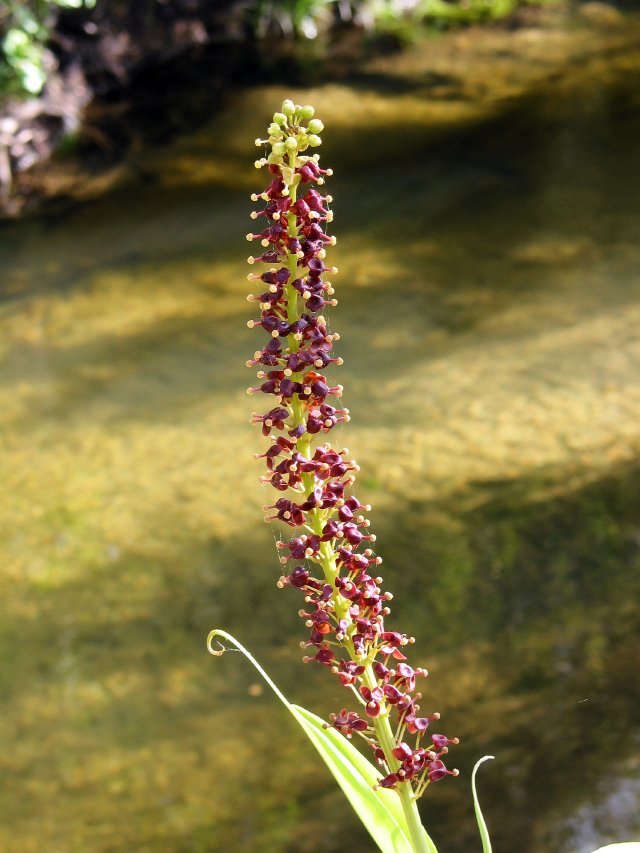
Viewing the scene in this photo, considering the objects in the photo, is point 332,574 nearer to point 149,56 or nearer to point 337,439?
point 337,439

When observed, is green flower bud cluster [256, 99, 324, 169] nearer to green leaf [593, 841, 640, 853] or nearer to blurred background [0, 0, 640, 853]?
green leaf [593, 841, 640, 853]

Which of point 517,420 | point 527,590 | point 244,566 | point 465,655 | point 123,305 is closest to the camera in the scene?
point 465,655

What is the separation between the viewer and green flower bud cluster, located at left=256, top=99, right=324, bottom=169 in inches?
55.4

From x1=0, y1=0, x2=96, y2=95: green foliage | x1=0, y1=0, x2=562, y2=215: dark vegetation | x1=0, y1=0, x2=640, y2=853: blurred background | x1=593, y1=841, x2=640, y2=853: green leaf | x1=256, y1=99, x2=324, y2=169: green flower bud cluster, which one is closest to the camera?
x1=256, y1=99, x2=324, y2=169: green flower bud cluster

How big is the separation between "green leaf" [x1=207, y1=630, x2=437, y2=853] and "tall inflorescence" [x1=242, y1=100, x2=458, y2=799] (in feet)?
0.36

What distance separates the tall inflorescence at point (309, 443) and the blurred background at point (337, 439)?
1.75m

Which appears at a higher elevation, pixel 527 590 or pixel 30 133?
pixel 30 133

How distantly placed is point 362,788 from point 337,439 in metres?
3.32

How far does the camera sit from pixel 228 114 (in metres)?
10.1

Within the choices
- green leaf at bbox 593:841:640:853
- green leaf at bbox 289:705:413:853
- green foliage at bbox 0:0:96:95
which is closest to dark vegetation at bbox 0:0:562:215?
green foliage at bbox 0:0:96:95

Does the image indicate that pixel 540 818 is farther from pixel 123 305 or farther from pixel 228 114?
pixel 228 114

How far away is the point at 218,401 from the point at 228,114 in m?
5.31

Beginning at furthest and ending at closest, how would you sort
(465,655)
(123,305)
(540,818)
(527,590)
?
(123,305)
(527,590)
(465,655)
(540,818)

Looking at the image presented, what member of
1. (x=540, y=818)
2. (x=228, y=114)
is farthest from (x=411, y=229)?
(x=540, y=818)
